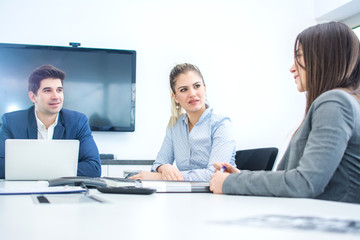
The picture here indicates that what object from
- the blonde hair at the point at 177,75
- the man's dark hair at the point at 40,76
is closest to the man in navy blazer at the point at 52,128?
the man's dark hair at the point at 40,76

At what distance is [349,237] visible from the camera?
369mm

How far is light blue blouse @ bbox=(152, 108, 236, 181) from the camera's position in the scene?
1879 millimetres

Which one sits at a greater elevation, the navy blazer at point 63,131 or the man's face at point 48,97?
the man's face at point 48,97

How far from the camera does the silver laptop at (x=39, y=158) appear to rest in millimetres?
1555

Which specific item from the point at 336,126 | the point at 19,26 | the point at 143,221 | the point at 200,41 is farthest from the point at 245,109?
the point at 143,221

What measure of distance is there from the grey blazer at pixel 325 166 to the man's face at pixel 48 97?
64.8 inches

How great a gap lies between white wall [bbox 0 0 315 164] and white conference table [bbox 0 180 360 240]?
2860 millimetres

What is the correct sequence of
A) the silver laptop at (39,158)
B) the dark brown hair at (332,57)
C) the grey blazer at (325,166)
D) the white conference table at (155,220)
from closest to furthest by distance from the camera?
the white conference table at (155,220)
the grey blazer at (325,166)
the dark brown hair at (332,57)
the silver laptop at (39,158)

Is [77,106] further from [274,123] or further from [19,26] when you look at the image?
[274,123]

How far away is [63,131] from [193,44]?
1.98m

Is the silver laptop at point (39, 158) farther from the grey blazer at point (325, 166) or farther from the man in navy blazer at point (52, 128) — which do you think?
the grey blazer at point (325, 166)

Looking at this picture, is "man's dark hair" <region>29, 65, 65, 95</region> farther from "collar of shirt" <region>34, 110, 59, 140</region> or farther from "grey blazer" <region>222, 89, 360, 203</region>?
"grey blazer" <region>222, 89, 360, 203</region>

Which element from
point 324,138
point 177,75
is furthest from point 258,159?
point 324,138

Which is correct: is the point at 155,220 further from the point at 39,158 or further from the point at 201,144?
the point at 201,144
